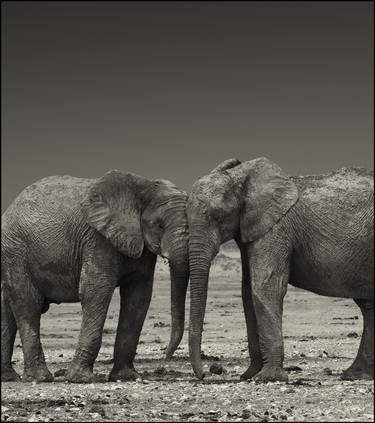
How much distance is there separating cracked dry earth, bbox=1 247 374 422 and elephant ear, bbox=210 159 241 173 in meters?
3.84

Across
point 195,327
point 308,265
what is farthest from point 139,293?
point 308,265

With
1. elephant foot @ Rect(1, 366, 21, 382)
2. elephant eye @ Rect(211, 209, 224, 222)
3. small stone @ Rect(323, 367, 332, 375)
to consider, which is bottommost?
elephant foot @ Rect(1, 366, 21, 382)

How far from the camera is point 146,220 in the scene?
20.2 metres

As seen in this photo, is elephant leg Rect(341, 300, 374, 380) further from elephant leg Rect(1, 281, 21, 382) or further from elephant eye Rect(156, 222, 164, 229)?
elephant leg Rect(1, 281, 21, 382)

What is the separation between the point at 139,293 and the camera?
68.4ft

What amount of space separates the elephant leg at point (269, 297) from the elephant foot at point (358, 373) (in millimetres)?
1535

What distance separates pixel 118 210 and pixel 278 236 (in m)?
3.12

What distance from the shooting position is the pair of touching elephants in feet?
63.1

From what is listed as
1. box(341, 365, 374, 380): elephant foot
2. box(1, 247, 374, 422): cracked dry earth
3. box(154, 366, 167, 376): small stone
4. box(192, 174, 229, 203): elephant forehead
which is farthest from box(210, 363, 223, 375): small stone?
box(192, 174, 229, 203): elephant forehead

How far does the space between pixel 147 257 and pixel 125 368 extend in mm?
2179

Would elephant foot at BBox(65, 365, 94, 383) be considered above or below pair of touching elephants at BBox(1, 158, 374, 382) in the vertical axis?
below

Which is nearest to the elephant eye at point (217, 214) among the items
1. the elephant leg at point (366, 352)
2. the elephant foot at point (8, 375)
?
the elephant leg at point (366, 352)

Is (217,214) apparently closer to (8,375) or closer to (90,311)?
(90,311)

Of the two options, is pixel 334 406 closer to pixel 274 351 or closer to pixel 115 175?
pixel 274 351
